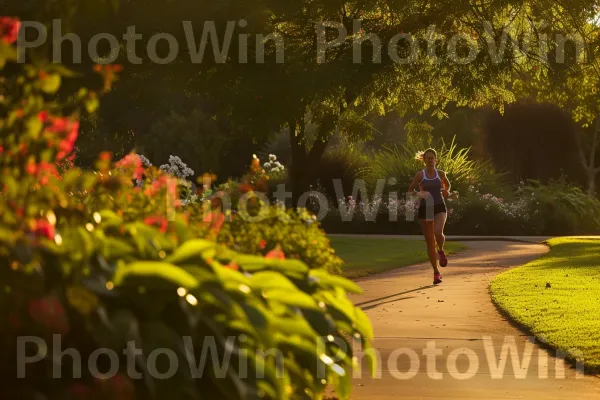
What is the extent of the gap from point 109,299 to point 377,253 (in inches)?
1002

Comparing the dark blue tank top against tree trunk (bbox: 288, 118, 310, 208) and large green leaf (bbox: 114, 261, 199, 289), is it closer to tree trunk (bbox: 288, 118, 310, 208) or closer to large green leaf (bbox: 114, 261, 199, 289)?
tree trunk (bbox: 288, 118, 310, 208)

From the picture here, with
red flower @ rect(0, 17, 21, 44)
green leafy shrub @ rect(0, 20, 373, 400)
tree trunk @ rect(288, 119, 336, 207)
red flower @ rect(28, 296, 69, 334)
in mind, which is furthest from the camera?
tree trunk @ rect(288, 119, 336, 207)

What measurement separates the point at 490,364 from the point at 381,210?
3095cm

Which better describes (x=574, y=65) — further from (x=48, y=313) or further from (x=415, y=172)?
(x=48, y=313)

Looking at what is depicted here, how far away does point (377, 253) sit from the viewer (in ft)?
99.4

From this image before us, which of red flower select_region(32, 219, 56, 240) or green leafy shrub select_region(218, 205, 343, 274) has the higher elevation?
red flower select_region(32, 219, 56, 240)

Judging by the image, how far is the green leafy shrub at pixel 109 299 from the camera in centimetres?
463

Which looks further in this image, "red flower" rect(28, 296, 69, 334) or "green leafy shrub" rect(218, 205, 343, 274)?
"green leafy shrub" rect(218, 205, 343, 274)

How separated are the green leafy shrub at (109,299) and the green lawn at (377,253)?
17.4 meters

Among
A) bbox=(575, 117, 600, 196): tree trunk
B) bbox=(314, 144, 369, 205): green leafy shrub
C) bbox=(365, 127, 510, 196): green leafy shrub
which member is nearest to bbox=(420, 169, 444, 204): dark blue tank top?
bbox=(314, 144, 369, 205): green leafy shrub

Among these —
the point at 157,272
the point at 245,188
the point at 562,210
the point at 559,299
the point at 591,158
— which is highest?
the point at 591,158

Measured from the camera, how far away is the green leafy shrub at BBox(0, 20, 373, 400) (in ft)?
15.2

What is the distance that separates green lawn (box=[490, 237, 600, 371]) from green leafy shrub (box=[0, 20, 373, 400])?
6.41 m

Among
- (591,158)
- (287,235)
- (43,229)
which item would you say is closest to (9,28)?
(43,229)
